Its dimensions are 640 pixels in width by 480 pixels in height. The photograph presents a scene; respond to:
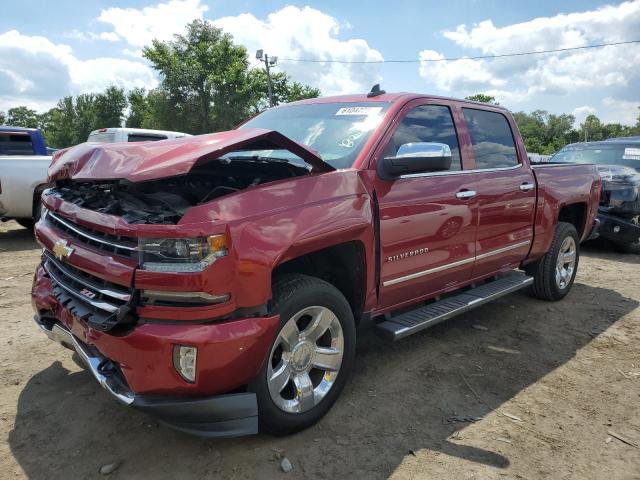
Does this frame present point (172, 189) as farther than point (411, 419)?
No

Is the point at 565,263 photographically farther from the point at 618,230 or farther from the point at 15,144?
the point at 15,144

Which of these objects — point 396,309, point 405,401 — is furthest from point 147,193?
point 405,401

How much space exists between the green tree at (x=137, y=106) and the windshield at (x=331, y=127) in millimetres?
39121

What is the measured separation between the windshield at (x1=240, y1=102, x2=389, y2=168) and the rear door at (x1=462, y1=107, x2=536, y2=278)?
1.02 m

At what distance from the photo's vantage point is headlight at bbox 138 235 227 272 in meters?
2.19

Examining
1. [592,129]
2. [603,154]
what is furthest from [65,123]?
[592,129]

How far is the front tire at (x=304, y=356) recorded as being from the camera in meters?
2.50

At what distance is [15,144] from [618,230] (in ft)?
34.5

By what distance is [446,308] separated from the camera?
11.9 ft

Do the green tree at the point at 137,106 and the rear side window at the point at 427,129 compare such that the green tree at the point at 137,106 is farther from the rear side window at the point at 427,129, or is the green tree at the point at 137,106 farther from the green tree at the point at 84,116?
the rear side window at the point at 427,129

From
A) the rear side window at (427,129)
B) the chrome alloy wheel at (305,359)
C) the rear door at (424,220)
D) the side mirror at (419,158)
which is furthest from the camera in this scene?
the rear side window at (427,129)

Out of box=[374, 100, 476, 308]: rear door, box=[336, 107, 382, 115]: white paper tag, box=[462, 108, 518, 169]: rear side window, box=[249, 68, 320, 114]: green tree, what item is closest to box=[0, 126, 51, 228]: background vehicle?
box=[336, 107, 382, 115]: white paper tag

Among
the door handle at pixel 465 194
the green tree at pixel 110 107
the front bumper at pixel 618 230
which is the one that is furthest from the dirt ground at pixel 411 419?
the green tree at pixel 110 107

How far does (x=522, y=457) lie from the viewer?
8.53ft
